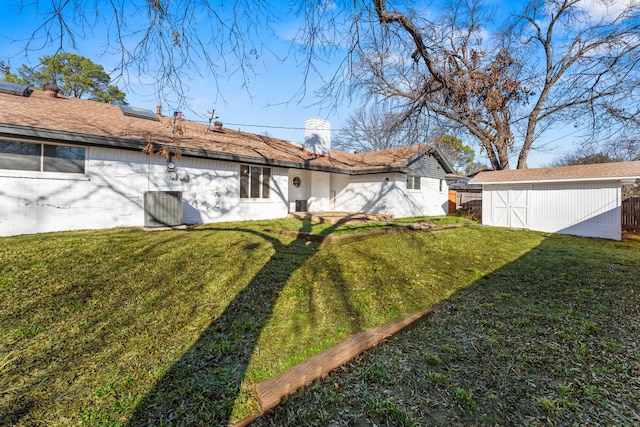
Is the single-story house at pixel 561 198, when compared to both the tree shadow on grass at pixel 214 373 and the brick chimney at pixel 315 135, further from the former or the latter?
the tree shadow on grass at pixel 214 373

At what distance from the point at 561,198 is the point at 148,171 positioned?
15.0 metres

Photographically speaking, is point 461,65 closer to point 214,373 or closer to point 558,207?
point 214,373

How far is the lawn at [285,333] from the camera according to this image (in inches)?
78.9

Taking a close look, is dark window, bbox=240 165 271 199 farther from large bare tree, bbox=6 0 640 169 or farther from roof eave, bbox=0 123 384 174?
large bare tree, bbox=6 0 640 169

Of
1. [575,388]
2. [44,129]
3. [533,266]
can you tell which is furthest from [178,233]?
[533,266]

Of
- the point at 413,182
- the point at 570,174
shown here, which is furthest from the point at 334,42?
the point at 413,182

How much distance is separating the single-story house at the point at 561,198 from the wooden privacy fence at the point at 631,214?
155 inches

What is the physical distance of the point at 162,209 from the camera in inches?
301

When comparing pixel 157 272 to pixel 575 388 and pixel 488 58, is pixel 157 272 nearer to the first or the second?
pixel 575 388

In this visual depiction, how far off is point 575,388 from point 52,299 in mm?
5520

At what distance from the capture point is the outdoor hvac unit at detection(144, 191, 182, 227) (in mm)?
7492

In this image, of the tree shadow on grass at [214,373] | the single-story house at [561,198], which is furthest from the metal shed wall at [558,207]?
the tree shadow on grass at [214,373]

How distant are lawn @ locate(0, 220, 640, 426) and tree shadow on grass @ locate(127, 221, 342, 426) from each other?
13 mm

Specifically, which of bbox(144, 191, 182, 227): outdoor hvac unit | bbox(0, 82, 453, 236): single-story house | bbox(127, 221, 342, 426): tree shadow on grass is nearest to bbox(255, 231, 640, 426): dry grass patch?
bbox(127, 221, 342, 426): tree shadow on grass
